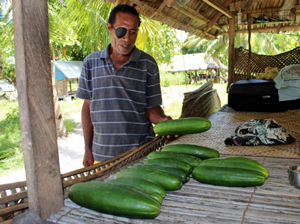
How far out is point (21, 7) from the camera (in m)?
1.05

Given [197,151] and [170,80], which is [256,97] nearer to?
[197,151]

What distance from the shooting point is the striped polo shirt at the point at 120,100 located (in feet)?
8.29

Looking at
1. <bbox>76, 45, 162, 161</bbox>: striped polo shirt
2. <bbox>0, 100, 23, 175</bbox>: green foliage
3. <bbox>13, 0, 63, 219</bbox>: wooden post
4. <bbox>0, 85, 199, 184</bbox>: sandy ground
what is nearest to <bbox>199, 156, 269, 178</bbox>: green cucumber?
<bbox>13, 0, 63, 219</bbox>: wooden post

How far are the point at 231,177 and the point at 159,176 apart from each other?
36 centimetres

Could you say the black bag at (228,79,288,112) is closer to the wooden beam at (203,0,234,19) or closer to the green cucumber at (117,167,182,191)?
the wooden beam at (203,0,234,19)

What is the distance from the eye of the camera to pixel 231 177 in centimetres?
141

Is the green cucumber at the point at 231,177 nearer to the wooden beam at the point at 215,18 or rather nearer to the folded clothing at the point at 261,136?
the folded clothing at the point at 261,136

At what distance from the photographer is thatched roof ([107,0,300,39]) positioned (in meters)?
4.48

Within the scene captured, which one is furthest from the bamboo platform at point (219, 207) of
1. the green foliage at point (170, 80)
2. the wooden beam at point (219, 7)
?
the green foliage at point (170, 80)

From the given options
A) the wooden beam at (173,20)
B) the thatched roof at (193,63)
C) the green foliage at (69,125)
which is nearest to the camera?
the wooden beam at (173,20)

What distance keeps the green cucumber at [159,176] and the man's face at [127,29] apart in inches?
50.4

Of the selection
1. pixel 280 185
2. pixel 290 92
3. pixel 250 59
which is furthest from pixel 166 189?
pixel 250 59

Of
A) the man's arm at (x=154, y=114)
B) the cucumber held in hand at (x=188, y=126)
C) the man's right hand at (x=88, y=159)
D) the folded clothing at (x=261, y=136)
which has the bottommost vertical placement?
the man's right hand at (x=88, y=159)

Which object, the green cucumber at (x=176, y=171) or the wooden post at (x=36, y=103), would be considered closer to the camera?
the wooden post at (x=36, y=103)
